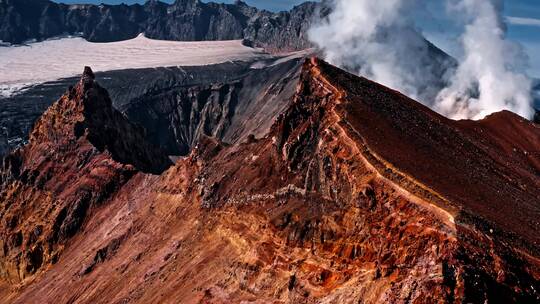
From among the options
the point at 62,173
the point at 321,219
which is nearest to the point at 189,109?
the point at 62,173

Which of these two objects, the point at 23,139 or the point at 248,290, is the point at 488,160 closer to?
Answer: the point at 248,290

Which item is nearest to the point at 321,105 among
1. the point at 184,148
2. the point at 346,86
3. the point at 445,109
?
the point at 346,86

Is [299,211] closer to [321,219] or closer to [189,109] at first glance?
[321,219]

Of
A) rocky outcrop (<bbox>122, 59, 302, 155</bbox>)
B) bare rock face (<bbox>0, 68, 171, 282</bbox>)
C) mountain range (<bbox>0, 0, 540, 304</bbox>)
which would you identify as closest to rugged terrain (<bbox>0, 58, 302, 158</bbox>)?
rocky outcrop (<bbox>122, 59, 302, 155</bbox>)

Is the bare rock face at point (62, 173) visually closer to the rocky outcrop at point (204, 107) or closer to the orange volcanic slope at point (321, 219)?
the orange volcanic slope at point (321, 219)

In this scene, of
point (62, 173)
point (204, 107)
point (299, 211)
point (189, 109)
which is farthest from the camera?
point (189, 109)

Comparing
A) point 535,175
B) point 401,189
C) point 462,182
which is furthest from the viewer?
point 535,175

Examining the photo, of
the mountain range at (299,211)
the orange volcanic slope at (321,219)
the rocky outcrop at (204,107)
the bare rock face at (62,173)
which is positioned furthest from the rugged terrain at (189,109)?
the orange volcanic slope at (321,219)
